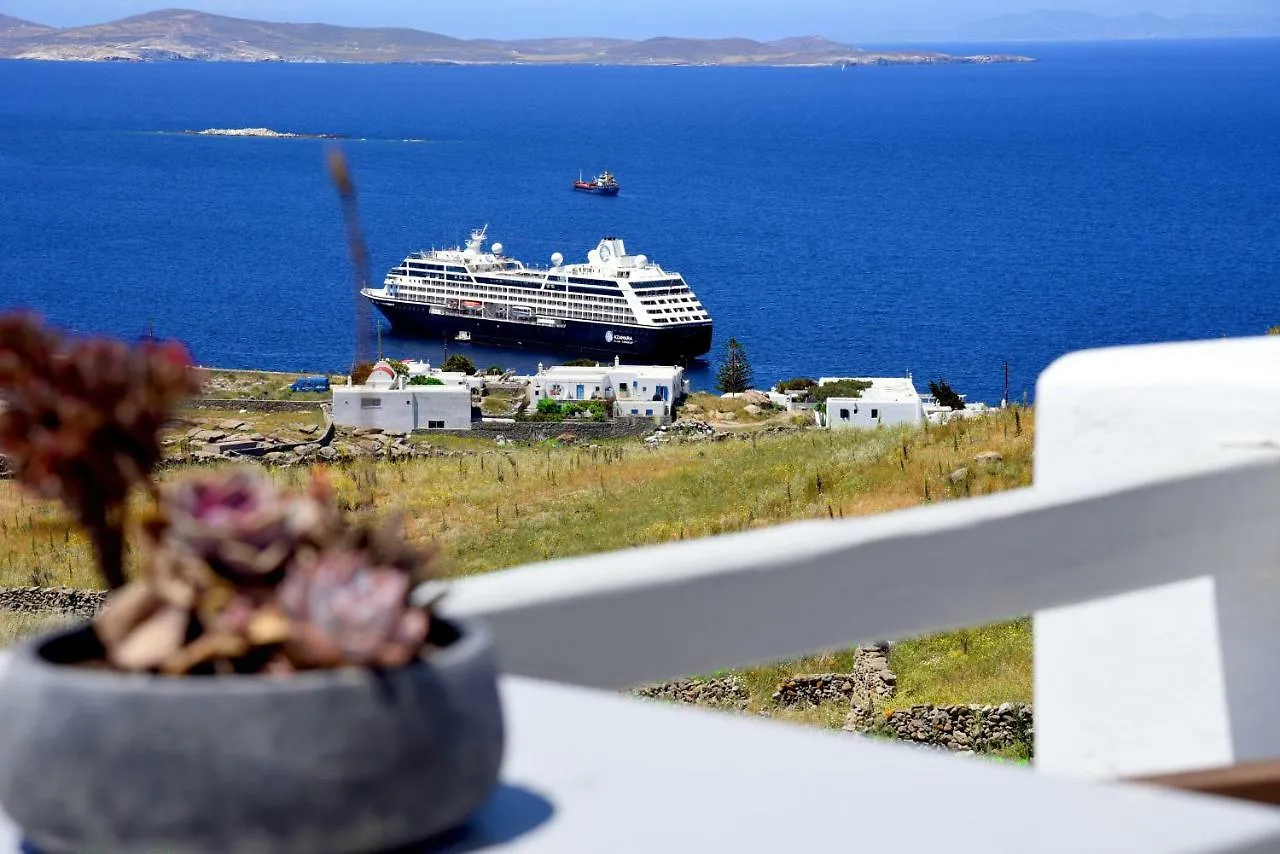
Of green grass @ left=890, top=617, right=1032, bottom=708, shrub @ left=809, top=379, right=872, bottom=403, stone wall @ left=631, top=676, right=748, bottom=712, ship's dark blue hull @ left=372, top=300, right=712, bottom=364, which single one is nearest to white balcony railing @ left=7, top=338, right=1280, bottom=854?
green grass @ left=890, top=617, right=1032, bottom=708

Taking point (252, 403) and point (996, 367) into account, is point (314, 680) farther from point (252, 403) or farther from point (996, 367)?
point (996, 367)

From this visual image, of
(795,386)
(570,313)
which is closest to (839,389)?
(795,386)

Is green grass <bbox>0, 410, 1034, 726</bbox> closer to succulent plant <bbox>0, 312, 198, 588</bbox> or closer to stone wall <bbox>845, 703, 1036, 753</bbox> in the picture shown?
stone wall <bbox>845, 703, 1036, 753</bbox>

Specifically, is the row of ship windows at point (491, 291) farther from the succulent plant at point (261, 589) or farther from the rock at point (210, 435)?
the succulent plant at point (261, 589)

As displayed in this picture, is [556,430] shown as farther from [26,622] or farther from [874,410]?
[26,622]

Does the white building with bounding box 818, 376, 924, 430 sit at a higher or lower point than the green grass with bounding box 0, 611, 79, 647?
lower
